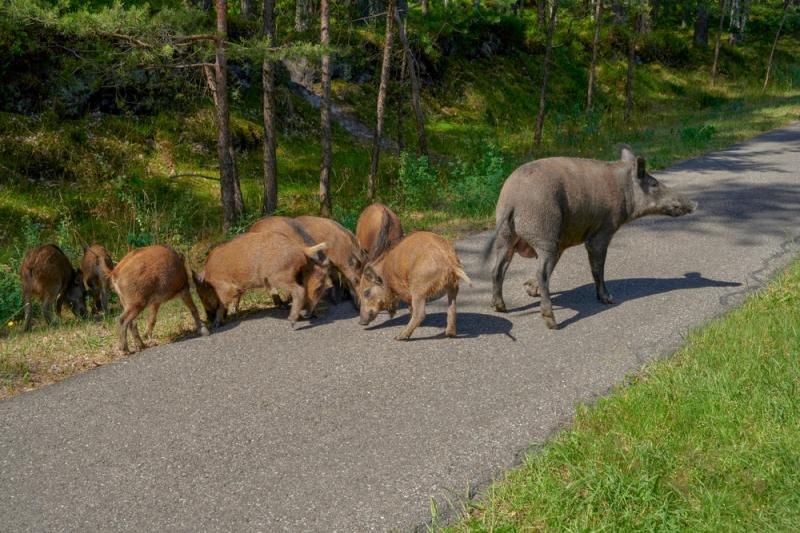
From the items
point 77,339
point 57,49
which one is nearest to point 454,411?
point 77,339

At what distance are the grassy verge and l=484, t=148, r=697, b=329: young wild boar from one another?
6.15 feet

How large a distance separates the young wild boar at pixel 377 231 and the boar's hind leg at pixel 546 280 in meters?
1.72

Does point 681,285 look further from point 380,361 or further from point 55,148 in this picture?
point 55,148

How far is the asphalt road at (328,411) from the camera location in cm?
407

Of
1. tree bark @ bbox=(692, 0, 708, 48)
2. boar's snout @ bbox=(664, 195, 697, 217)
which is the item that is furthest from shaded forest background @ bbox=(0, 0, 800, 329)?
tree bark @ bbox=(692, 0, 708, 48)

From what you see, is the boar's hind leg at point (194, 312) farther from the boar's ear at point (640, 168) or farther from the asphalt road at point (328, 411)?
the boar's ear at point (640, 168)

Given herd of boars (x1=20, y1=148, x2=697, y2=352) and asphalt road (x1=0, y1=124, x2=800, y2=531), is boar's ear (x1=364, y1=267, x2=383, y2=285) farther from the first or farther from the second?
asphalt road (x1=0, y1=124, x2=800, y2=531)

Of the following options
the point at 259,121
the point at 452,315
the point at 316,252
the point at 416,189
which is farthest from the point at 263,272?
the point at 259,121

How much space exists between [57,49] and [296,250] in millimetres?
10574

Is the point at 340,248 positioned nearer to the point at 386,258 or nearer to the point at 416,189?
the point at 386,258

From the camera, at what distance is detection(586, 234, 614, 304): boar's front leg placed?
7516mm

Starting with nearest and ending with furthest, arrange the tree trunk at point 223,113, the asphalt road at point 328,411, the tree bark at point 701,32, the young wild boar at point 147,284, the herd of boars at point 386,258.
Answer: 1. the asphalt road at point 328,411
2. the young wild boar at point 147,284
3. the herd of boars at point 386,258
4. the tree trunk at point 223,113
5. the tree bark at point 701,32

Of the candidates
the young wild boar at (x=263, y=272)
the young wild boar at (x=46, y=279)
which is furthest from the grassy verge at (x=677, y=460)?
the young wild boar at (x=46, y=279)

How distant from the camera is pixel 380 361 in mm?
6102
